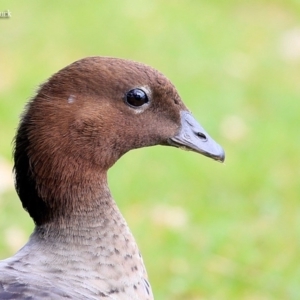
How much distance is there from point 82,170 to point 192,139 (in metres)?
0.36

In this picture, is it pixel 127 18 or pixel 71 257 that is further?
pixel 127 18

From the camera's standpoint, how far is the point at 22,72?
17.6 ft

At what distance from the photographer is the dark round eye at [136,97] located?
236cm

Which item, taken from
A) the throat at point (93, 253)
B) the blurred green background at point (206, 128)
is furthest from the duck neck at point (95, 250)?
the blurred green background at point (206, 128)

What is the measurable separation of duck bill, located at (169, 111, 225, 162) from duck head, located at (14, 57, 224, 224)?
Answer: 4.4 inches

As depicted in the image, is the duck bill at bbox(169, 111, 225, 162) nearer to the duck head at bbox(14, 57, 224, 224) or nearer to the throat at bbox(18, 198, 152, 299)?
the duck head at bbox(14, 57, 224, 224)

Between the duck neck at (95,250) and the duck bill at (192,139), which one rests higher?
the duck bill at (192,139)

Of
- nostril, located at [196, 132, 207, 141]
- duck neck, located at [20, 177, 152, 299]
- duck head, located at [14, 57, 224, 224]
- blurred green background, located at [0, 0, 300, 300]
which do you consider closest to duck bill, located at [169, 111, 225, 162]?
nostril, located at [196, 132, 207, 141]

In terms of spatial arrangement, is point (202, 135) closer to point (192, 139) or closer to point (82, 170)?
point (192, 139)

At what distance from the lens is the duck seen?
226cm

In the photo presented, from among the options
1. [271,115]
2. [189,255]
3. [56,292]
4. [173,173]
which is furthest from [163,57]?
[56,292]

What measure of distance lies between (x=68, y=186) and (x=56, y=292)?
34 cm

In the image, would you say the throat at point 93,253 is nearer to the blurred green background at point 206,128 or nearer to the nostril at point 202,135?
the nostril at point 202,135

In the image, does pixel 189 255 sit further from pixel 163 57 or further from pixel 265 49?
pixel 265 49
